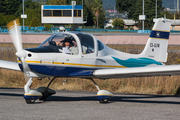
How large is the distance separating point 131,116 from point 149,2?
10585 centimetres

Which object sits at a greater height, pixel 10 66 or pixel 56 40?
pixel 56 40

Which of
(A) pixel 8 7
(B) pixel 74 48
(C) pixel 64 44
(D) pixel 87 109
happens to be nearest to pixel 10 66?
(C) pixel 64 44

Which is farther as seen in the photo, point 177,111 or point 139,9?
point 139,9

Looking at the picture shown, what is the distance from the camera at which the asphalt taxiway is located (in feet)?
24.5

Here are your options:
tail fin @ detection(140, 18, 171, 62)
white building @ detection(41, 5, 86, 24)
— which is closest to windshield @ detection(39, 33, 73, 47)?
tail fin @ detection(140, 18, 171, 62)

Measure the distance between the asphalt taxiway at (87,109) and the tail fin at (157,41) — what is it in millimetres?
1922

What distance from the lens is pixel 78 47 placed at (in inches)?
361

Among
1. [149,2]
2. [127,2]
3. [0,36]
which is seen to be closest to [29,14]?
[149,2]

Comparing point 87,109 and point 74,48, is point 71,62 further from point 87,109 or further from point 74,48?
point 87,109

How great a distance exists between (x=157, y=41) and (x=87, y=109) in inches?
184

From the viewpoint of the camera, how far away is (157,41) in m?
11.7

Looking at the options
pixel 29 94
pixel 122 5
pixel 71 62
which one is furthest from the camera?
pixel 122 5

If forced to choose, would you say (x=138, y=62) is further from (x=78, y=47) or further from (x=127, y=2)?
(x=127, y=2)

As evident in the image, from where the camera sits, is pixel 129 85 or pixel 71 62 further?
pixel 129 85
